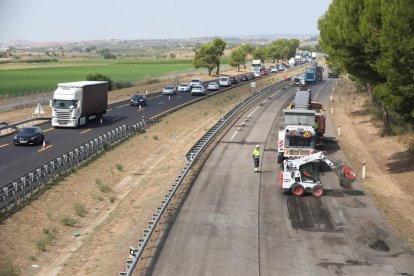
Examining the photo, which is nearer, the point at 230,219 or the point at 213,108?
the point at 230,219

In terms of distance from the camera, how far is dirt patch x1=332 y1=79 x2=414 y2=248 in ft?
77.3

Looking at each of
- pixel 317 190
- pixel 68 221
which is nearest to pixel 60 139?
pixel 68 221

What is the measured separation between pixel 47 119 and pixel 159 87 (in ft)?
141

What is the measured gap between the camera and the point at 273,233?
66.0 ft

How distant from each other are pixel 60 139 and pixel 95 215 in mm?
17501

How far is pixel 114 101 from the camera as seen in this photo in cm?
7206

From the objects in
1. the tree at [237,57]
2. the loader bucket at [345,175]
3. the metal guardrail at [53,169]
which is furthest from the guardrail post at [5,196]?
the tree at [237,57]

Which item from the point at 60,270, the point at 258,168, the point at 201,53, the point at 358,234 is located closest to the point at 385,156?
the point at 258,168

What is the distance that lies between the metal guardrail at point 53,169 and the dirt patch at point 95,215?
63 centimetres

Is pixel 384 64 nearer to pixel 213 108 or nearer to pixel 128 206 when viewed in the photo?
pixel 128 206

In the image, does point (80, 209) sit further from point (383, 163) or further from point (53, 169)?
point (383, 163)

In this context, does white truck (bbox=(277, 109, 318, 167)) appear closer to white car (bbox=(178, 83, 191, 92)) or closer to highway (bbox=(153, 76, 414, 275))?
highway (bbox=(153, 76, 414, 275))

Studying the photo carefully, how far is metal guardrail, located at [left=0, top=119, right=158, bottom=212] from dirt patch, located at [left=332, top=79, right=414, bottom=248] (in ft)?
54.0

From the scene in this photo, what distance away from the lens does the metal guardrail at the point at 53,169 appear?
24.0m
